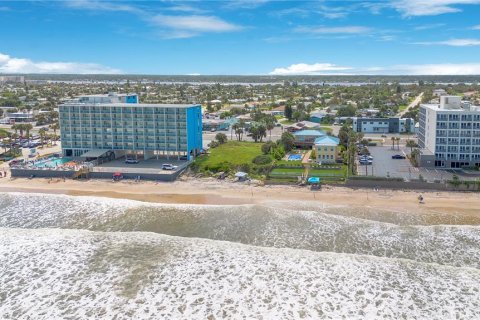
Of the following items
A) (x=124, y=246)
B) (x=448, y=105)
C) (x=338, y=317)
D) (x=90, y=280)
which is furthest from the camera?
(x=448, y=105)

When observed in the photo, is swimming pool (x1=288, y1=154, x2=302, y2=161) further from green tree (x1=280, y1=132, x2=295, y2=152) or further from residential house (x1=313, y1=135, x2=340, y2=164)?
residential house (x1=313, y1=135, x2=340, y2=164)

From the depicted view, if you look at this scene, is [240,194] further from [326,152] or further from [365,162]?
[365,162]

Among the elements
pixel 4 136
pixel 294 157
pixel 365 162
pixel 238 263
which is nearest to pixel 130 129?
pixel 294 157

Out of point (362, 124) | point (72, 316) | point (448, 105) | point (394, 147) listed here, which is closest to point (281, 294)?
point (72, 316)

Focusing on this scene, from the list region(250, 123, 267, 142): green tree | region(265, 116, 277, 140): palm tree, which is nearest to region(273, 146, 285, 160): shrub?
region(250, 123, 267, 142): green tree

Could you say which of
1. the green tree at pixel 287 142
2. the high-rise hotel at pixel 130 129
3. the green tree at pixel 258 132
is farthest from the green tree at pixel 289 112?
the high-rise hotel at pixel 130 129

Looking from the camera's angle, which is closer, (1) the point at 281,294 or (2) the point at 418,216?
(1) the point at 281,294

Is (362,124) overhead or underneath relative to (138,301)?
overhead

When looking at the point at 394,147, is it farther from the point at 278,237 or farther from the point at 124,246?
the point at 124,246
